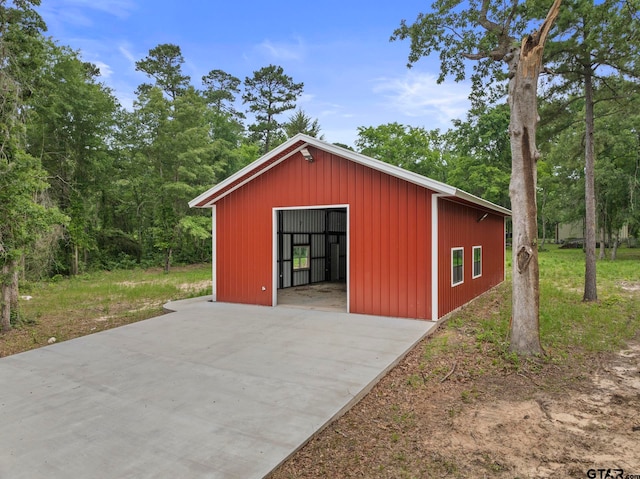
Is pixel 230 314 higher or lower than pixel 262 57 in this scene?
lower

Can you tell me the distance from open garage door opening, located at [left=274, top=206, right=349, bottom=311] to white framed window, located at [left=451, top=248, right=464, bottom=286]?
9.71 ft

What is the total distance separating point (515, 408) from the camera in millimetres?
3895

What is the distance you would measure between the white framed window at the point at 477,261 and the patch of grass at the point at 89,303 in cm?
777

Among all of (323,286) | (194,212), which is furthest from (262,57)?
(323,286)

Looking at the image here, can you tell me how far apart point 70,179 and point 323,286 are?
11.9 m

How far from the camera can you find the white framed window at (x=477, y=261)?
10.0 metres

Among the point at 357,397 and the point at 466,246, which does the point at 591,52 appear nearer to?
A: the point at 466,246

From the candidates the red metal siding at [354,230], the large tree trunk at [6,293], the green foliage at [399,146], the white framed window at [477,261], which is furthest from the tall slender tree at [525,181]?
the green foliage at [399,146]

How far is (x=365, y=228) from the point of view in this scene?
7.84 meters

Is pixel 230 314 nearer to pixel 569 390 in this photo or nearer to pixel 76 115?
pixel 569 390

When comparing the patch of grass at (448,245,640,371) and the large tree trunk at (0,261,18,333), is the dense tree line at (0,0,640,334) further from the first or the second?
the patch of grass at (448,245,640,371)

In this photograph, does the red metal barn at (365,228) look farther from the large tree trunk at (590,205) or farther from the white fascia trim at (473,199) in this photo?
the large tree trunk at (590,205)

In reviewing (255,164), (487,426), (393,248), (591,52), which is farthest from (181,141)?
(487,426)

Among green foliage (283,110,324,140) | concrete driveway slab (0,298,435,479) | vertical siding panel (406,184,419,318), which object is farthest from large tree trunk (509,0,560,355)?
green foliage (283,110,324,140)
